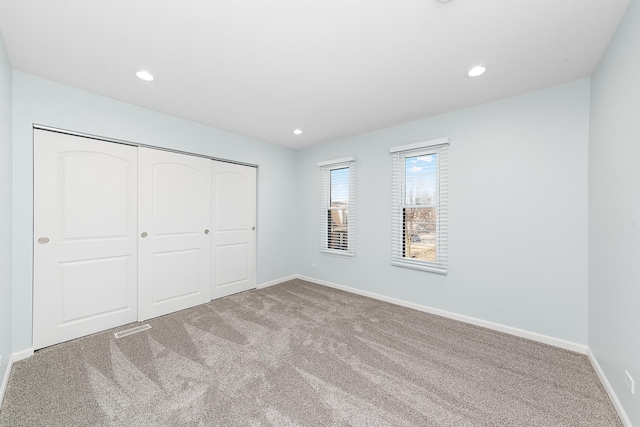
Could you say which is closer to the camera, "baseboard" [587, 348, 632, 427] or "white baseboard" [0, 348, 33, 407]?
"baseboard" [587, 348, 632, 427]

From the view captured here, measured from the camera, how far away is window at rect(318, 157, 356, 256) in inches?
164

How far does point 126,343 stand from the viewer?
97.3 inches

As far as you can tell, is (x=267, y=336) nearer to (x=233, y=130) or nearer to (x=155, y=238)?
(x=155, y=238)

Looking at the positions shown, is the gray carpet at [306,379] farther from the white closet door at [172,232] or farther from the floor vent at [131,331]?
the white closet door at [172,232]

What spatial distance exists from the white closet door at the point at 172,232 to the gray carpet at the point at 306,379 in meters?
0.50

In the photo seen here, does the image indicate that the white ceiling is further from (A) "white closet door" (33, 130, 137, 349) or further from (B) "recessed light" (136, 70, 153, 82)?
(A) "white closet door" (33, 130, 137, 349)

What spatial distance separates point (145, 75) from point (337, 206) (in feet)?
10.2

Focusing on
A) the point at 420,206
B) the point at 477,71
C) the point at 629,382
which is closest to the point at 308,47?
the point at 477,71

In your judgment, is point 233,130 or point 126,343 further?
point 233,130

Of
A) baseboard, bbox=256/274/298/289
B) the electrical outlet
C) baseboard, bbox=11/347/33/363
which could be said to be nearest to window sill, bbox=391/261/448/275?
the electrical outlet

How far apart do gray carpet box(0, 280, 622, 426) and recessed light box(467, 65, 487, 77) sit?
2.59 m

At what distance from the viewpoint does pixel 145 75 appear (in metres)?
2.27

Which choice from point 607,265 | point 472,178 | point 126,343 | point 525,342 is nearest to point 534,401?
point 525,342

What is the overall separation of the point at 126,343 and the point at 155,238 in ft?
3.93
